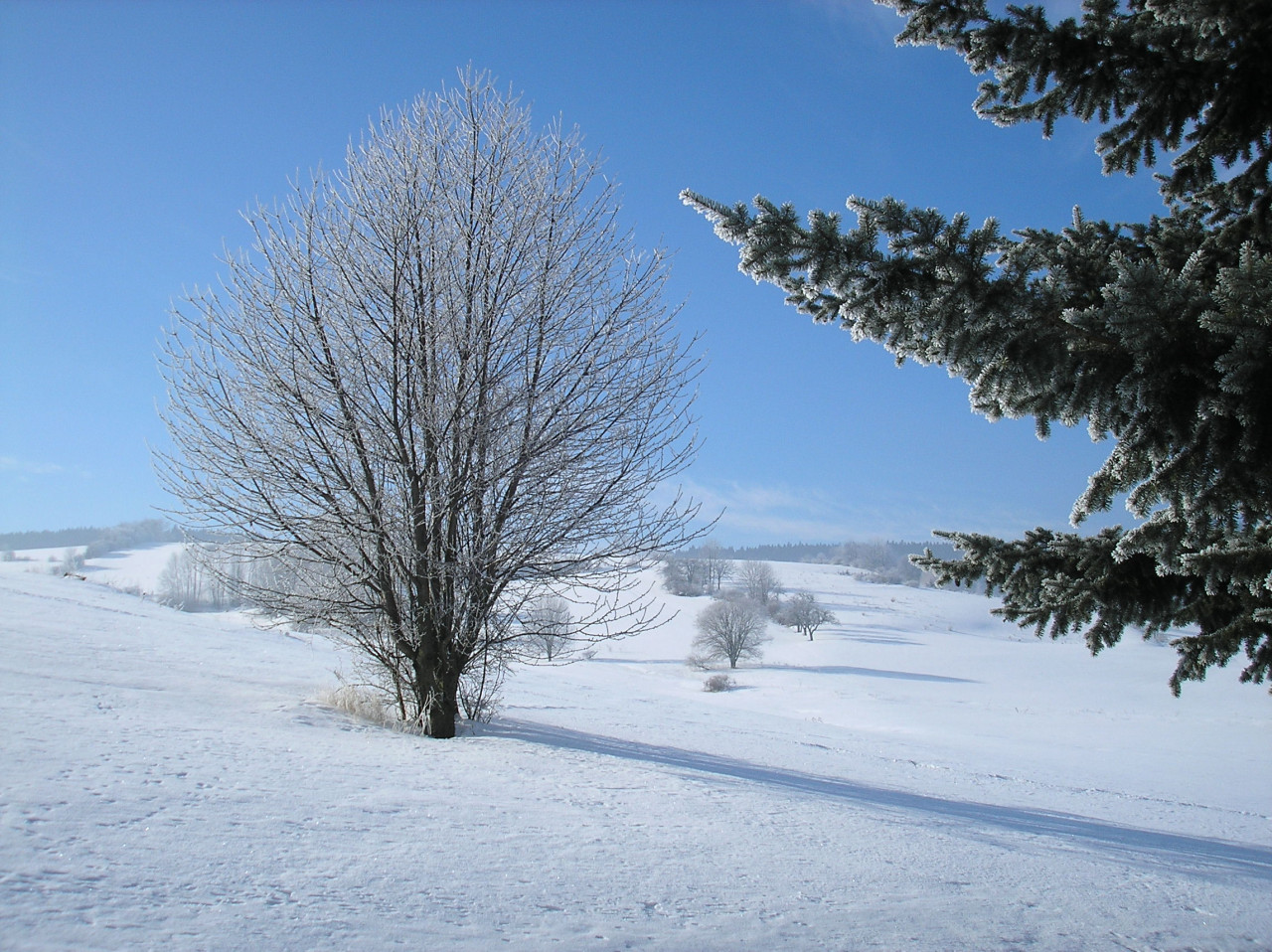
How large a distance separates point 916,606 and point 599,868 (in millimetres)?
87897

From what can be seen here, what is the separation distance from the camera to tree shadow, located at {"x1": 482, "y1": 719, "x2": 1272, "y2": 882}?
5.34 metres

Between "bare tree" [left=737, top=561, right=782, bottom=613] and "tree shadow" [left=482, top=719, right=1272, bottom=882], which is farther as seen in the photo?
"bare tree" [left=737, top=561, right=782, bottom=613]

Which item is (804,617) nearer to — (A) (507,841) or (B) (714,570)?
(B) (714,570)

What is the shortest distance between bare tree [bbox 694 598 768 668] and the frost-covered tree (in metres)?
48.5

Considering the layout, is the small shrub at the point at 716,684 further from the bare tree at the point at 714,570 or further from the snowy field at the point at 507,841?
the bare tree at the point at 714,570

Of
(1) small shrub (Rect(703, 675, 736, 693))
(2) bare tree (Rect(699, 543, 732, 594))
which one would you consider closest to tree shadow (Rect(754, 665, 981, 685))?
(1) small shrub (Rect(703, 675, 736, 693))

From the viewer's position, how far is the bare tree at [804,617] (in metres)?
64.2

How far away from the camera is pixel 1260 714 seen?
32.7 m

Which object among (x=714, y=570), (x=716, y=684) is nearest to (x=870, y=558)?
(x=714, y=570)

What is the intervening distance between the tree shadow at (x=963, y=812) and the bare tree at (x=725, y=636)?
44.0 metres

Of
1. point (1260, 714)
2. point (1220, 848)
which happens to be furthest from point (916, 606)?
point (1220, 848)

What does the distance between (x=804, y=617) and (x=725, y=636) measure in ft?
51.0

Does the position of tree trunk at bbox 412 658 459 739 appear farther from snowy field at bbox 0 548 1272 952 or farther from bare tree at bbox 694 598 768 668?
bare tree at bbox 694 598 768 668

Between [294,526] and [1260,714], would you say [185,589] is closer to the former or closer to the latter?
[294,526]
